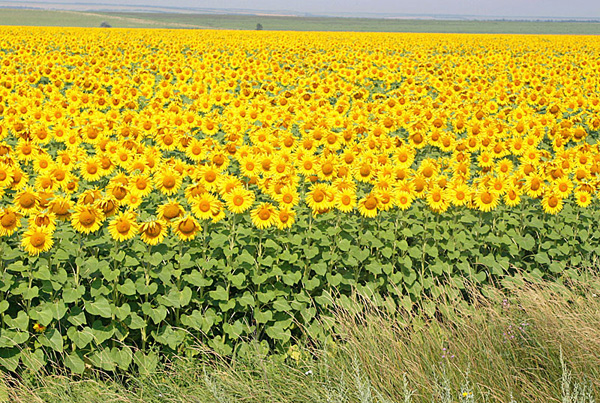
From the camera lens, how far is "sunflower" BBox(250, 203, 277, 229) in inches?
196

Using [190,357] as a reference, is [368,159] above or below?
above

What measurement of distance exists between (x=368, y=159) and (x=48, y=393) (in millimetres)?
3922

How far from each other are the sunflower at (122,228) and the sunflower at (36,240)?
469mm

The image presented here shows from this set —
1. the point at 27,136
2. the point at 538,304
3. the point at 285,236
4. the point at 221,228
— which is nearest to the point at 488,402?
the point at 538,304

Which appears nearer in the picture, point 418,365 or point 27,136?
point 418,365

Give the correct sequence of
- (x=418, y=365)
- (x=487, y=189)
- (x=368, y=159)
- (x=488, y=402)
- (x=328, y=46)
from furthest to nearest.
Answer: (x=328, y=46)
(x=368, y=159)
(x=487, y=189)
(x=418, y=365)
(x=488, y=402)

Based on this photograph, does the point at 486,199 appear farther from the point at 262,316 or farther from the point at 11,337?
the point at 11,337

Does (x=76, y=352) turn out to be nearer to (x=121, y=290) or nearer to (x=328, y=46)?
(x=121, y=290)

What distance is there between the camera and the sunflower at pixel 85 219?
4.41 metres

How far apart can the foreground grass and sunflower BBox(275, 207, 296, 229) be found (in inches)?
35.9

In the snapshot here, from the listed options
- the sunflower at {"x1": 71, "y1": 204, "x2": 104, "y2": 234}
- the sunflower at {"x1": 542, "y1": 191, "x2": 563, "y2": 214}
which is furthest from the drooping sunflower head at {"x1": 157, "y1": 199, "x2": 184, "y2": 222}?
the sunflower at {"x1": 542, "y1": 191, "x2": 563, "y2": 214}

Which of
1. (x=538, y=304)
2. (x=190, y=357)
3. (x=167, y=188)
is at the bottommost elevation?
(x=190, y=357)

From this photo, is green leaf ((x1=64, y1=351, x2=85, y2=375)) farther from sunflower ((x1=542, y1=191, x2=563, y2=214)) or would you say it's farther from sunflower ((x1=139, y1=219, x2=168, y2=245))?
sunflower ((x1=542, y1=191, x2=563, y2=214))

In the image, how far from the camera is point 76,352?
14.7 ft
